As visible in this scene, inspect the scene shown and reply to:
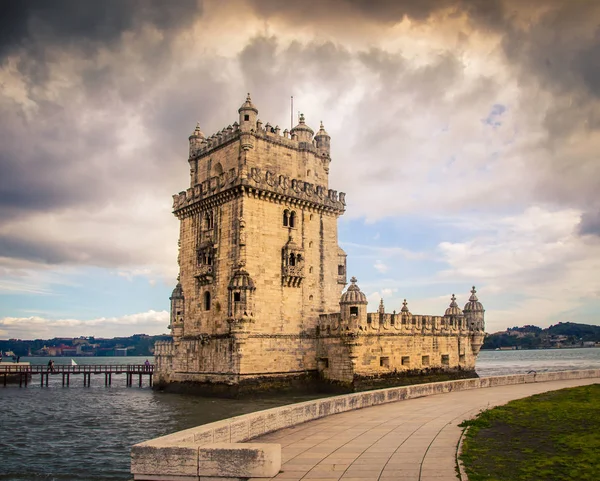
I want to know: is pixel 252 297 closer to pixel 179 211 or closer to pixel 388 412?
pixel 179 211

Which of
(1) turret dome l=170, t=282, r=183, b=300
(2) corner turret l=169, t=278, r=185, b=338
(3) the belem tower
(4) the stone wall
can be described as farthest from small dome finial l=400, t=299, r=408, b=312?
(4) the stone wall

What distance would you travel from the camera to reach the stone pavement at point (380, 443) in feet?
41.8

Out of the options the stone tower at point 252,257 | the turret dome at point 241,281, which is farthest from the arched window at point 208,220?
the turret dome at point 241,281

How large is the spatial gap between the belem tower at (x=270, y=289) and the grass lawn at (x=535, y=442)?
20274mm

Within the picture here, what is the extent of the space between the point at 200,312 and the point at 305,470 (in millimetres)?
33016

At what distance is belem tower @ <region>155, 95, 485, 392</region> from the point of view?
41.5m

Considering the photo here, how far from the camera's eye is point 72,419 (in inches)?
1446

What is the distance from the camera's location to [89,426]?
33.5 metres

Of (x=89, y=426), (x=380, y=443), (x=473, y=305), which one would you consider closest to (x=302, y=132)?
(x=473, y=305)

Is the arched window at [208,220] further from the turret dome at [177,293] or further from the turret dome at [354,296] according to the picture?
the turret dome at [354,296]

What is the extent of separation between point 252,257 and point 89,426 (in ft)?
49.8

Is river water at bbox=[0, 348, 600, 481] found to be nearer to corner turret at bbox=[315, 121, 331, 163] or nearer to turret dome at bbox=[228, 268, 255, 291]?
turret dome at bbox=[228, 268, 255, 291]

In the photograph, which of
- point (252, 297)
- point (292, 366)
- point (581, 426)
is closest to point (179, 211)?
point (252, 297)

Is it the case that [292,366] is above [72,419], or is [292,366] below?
above
